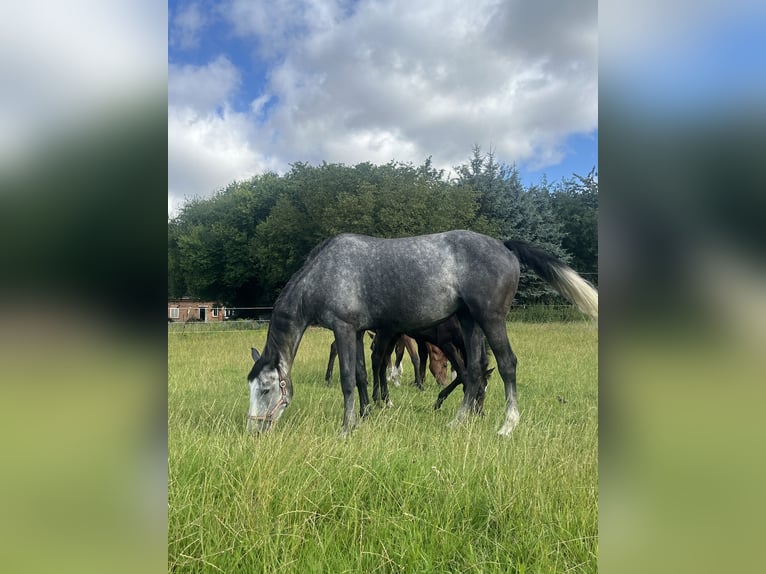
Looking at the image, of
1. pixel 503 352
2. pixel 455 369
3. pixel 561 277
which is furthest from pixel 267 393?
pixel 561 277

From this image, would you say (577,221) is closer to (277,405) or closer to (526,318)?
(526,318)

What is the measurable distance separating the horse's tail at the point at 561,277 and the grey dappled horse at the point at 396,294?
1cm

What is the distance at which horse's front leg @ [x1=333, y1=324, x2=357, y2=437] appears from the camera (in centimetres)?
521

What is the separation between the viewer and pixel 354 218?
83.4 ft

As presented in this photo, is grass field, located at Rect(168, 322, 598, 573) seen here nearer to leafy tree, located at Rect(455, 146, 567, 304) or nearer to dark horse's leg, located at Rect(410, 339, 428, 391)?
dark horse's leg, located at Rect(410, 339, 428, 391)

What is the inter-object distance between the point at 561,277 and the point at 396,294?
1.70m

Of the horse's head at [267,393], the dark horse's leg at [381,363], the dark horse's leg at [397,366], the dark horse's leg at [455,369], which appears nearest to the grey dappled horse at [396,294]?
the horse's head at [267,393]

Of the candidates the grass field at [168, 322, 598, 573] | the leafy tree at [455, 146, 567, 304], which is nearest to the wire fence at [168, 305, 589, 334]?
the leafy tree at [455, 146, 567, 304]

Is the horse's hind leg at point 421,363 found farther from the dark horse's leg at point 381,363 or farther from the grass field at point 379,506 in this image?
the grass field at point 379,506

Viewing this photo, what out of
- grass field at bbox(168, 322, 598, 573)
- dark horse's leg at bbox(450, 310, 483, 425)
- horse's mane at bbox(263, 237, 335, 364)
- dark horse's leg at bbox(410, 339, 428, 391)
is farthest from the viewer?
dark horse's leg at bbox(410, 339, 428, 391)

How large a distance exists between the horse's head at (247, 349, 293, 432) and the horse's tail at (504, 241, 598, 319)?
2.90 meters

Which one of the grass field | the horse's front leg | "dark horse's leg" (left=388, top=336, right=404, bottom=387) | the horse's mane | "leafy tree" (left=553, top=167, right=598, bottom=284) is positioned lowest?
"dark horse's leg" (left=388, top=336, right=404, bottom=387)
